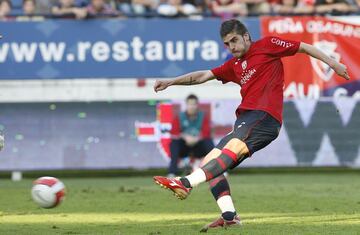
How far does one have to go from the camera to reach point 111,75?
19312 mm

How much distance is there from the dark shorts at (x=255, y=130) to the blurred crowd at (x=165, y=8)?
9772mm

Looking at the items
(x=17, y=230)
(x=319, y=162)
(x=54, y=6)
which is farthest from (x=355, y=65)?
(x=17, y=230)

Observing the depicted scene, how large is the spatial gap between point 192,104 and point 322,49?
3.17 meters

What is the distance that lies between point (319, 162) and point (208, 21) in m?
3.79

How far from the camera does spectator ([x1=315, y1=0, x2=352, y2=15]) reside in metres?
19.6

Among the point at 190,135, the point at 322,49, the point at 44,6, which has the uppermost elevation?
the point at 44,6

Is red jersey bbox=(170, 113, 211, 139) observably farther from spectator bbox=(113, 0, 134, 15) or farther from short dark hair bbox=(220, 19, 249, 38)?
short dark hair bbox=(220, 19, 249, 38)

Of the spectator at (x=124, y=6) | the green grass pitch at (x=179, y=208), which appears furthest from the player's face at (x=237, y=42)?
the spectator at (x=124, y=6)

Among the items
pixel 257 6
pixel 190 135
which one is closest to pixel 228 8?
pixel 257 6

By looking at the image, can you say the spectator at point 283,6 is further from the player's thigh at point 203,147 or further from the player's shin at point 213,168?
the player's shin at point 213,168

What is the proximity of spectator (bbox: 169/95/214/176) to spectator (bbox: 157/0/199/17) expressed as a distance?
2.07 metres

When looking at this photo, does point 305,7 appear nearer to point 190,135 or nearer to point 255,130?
point 190,135

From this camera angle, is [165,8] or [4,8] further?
[165,8]

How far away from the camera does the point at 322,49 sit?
19484 millimetres
